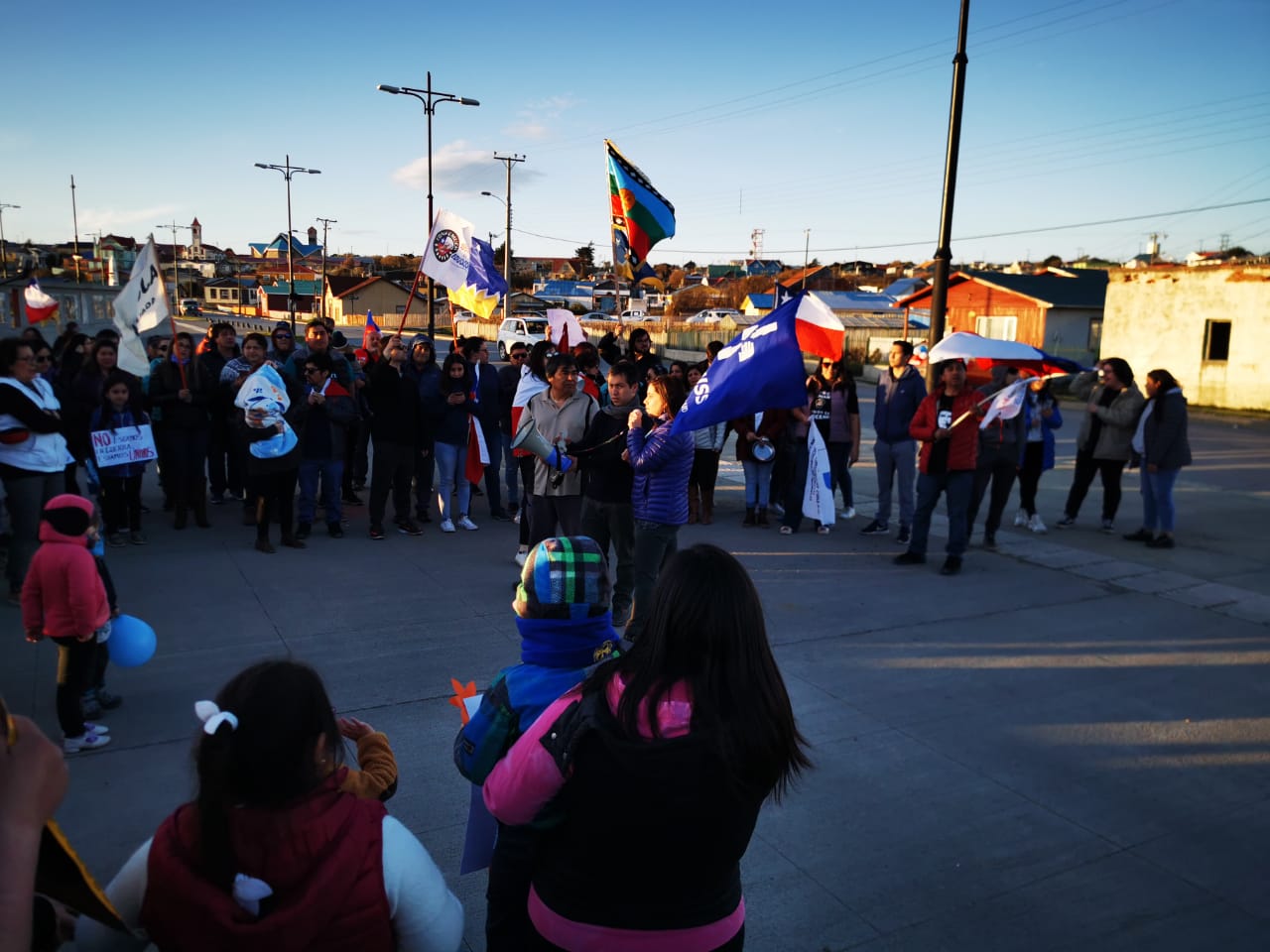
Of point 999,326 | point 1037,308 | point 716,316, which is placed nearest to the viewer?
point 1037,308

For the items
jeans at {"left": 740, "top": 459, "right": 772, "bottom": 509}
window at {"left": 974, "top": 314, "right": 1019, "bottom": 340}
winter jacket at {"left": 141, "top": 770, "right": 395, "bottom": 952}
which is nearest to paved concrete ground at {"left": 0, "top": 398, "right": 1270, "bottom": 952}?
jeans at {"left": 740, "top": 459, "right": 772, "bottom": 509}

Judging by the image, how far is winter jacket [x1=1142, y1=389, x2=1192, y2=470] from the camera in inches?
349

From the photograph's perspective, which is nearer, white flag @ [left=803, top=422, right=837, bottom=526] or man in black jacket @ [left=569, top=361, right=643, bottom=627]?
man in black jacket @ [left=569, top=361, right=643, bottom=627]

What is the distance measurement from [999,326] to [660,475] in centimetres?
3524

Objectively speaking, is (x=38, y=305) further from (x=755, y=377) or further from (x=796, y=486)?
(x=755, y=377)

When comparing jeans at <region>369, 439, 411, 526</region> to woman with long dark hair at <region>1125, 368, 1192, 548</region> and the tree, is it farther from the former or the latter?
the tree

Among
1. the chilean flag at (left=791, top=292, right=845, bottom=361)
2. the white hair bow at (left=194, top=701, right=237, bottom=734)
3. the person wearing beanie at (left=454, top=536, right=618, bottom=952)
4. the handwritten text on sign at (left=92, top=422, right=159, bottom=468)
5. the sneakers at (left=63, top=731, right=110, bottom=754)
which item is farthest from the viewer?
the handwritten text on sign at (left=92, top=422, right=159, bottom=468)

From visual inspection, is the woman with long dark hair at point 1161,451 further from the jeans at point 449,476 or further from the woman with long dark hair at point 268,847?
the woman with long dark hair at point 268,847

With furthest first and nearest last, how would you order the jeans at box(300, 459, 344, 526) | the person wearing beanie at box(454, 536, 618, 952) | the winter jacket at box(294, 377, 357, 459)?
1. the jeans at box(300, 459, 344, 526)
2. the winter jacket at box(294, 377, 357, 459)
3. the person wearing beanie at box(454, 536, 618, 952)

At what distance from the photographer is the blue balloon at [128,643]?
4.63 m

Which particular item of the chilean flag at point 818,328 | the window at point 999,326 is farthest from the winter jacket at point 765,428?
the window at point 999,326

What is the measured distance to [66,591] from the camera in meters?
4.32

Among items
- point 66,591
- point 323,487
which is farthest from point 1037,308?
point 66,591

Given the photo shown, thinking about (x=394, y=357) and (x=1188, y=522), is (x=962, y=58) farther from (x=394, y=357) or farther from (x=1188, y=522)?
(x=394, y=357)
